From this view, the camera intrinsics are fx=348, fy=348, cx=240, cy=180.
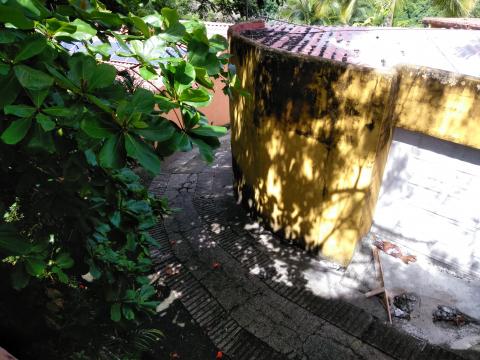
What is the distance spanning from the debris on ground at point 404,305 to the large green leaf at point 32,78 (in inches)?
223

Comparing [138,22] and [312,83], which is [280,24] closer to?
[312,83]

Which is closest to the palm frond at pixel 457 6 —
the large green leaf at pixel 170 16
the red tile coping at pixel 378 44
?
the red tile coping at pixel 378 44

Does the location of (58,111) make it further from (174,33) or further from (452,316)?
(452,316)

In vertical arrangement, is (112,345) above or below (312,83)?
below

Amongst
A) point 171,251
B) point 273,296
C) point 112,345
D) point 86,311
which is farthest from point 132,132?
point 171,251

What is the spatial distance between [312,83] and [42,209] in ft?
14.4

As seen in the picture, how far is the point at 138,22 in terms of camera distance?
1.66 meters

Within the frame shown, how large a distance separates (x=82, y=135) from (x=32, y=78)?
294 millimetres

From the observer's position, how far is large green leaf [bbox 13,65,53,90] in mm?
1365

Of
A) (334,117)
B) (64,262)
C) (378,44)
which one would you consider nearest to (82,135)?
(64,262)

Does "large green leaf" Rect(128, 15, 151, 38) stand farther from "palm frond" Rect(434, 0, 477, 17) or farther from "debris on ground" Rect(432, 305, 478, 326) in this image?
"palm frond" Rect(434, 0, 477, 17)

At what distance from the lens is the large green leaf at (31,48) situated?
1.38 m

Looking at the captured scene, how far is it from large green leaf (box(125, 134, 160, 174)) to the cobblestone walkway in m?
4.26

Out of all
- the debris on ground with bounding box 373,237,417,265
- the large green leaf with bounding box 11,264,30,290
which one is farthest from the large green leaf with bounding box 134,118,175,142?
the debris on ground with bounding box 373,237,417,265
